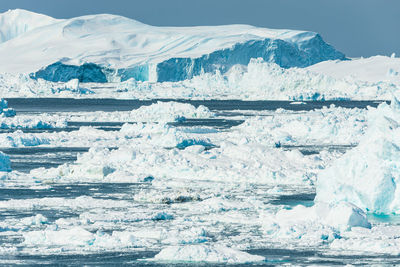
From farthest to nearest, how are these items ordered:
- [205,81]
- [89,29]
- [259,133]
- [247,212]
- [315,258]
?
1. [89,29]
2. [205,81]
3. [259,133]
4. [247,212]
5. [315,258]

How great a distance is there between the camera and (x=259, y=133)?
34.4 meters

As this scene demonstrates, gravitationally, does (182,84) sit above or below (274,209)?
above

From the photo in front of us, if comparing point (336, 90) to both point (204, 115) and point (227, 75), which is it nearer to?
point (227, 75)

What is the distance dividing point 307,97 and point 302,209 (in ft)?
188

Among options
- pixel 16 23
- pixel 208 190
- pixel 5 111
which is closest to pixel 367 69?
pixel 5 111

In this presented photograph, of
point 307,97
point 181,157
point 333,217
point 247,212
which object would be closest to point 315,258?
point 333,217

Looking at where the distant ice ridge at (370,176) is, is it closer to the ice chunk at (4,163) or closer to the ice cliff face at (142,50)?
the ice chunk at (4,163)

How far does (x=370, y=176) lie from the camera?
1712 centimetres

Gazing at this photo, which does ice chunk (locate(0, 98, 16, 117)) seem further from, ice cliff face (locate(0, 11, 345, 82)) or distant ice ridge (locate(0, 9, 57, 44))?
distant ice ridge (locate(0, 9, 57, 44))

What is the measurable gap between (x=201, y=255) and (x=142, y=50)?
9642cm

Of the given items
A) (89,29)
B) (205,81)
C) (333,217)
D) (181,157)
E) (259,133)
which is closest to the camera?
(333,217)

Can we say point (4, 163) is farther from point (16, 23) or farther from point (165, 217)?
point (16, 23)

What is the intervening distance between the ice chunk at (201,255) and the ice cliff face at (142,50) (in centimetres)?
7744

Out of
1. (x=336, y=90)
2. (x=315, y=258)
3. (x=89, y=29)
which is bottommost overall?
(x=315, y=258)
